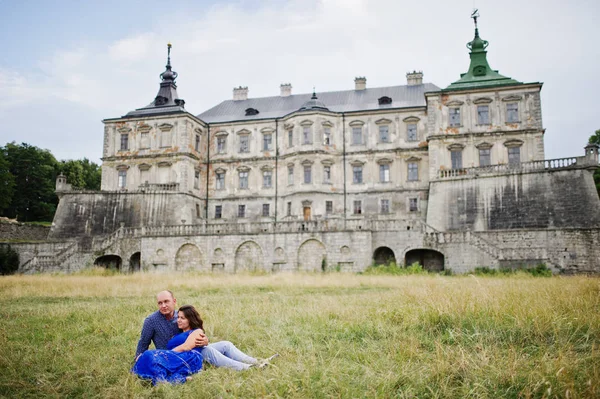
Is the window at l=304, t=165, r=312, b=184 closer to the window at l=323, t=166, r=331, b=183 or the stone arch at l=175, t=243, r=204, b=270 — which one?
the window at l=323, t=166, r=331, b=183

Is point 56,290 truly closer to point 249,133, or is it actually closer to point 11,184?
point 249,133

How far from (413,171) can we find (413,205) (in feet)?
9.54

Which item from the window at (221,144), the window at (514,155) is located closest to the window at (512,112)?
the window at (514,155)

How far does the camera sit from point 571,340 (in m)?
7.14

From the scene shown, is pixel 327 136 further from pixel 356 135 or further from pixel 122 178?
pixel 122 178

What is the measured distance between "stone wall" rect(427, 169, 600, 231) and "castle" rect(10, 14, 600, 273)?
0.26ft

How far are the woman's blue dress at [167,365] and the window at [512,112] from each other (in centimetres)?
3498

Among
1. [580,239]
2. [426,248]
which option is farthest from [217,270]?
[580,239]

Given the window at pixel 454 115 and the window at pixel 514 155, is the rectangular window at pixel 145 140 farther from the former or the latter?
the window at pixel 514 155

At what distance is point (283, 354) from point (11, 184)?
49.8 m

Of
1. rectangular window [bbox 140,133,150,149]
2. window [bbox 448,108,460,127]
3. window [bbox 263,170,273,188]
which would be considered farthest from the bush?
window [bbox 448,108,460,127]

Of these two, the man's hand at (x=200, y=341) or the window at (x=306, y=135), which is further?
the window at (x=306, y=135)

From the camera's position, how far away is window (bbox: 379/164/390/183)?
40.8 metres

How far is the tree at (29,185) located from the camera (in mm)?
53281
